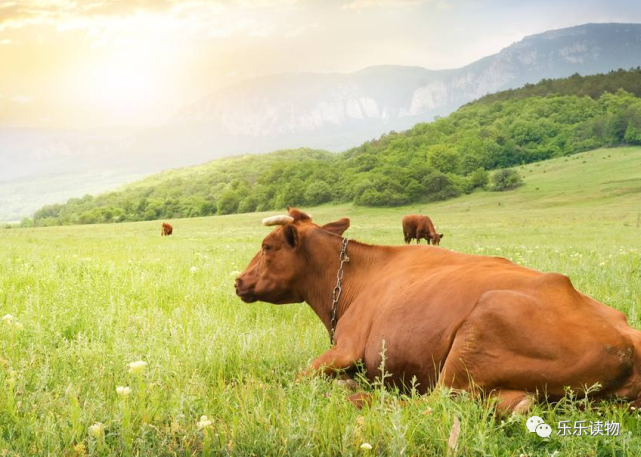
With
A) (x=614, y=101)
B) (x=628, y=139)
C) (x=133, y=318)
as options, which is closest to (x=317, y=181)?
(x=628, y=139)

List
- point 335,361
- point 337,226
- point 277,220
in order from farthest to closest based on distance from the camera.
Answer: point 337,226 < point 277,220 < point 335,361

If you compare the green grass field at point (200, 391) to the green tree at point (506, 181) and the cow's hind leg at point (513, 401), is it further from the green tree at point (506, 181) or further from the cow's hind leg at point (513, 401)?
the green tree at point (506, 181)

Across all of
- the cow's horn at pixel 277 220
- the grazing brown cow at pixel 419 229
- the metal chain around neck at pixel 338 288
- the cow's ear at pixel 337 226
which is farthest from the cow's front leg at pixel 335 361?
the grazing brown cow at pixel 419 229

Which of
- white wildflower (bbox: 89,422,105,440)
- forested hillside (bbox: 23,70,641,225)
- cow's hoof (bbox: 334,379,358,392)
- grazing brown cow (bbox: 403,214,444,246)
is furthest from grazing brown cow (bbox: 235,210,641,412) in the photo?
forested hillside (bbox: 23,70,641,225)

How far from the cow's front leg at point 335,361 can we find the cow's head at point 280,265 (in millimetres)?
1526

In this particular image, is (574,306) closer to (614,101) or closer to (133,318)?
(133,318)

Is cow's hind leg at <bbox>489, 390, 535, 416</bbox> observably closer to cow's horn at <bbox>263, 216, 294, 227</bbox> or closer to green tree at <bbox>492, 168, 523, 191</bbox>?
cow's horn at <bbox>263, 216, 294, 227</bbox>

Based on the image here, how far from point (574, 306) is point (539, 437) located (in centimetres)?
110

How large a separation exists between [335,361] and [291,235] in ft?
5.94

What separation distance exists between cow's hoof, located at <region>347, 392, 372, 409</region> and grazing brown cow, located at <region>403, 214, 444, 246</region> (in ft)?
74.7

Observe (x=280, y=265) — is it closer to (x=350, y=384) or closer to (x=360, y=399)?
(x=350, y=384)

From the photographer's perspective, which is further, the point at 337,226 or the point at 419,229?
the point at 419,229

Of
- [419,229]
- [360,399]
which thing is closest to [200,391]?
[360,399]

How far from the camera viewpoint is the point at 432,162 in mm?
136000
